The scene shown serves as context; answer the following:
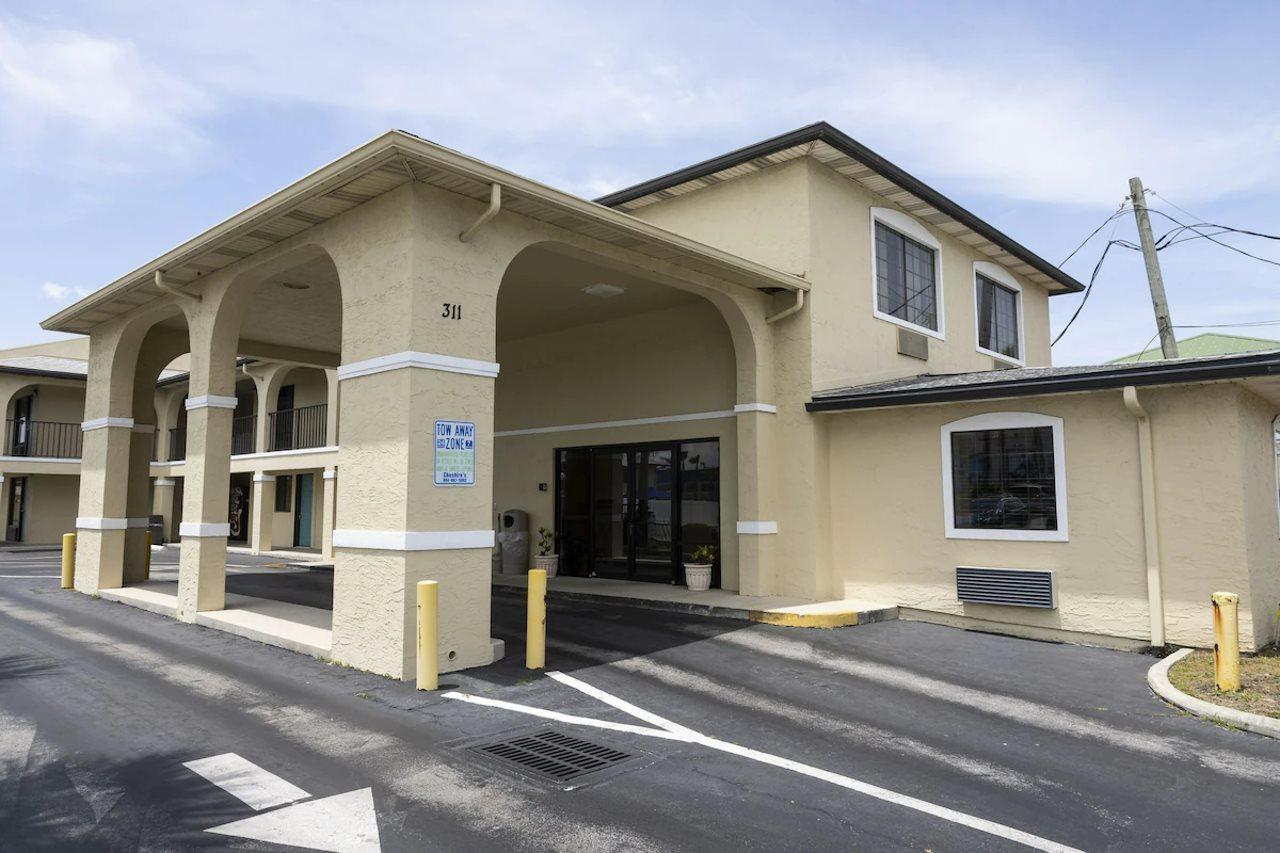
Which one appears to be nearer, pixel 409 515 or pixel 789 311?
pixel 409 515

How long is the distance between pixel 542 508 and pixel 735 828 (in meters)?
11.4

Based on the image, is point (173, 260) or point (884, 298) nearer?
point (173, 260)

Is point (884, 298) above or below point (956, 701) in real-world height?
above

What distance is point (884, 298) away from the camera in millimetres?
13359

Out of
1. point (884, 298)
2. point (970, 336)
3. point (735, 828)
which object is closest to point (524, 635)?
point (735, 828)

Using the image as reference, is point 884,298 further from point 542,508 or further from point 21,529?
point 21,529

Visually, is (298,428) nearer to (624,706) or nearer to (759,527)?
(759,527)

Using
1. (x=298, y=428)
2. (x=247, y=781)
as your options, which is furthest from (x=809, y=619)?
(x=298, y=428)

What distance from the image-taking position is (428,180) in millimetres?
7543

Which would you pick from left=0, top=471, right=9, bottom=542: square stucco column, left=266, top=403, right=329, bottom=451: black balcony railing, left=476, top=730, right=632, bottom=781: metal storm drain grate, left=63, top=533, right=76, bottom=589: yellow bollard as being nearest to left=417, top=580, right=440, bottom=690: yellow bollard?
left=476, top=730, right=632, bottom=781: metal storm drain grate

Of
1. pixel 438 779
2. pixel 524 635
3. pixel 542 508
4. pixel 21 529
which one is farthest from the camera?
pixel 21 529

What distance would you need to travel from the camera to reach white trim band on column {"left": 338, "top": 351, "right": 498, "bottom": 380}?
7.50 metres

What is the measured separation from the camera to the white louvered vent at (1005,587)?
383 inches

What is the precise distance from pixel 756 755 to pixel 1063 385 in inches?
243
